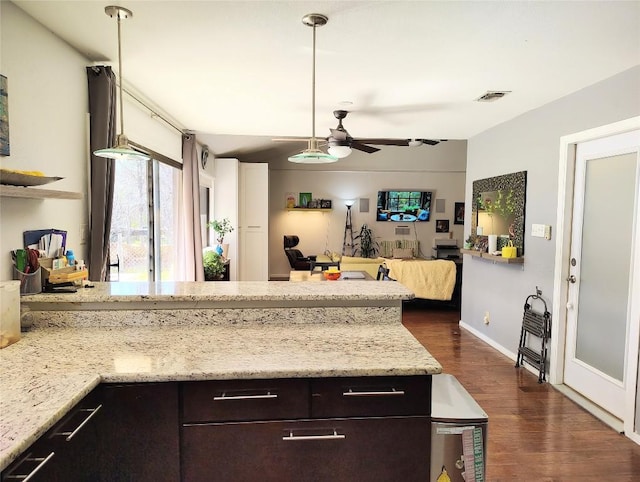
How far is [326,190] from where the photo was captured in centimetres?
873

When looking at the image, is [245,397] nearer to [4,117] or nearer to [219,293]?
[219,293]

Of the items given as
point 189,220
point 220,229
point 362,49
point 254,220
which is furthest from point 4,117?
point 254,220

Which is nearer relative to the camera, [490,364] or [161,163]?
[490,364]

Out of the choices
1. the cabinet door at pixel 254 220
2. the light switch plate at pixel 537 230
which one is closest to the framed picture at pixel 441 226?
the cabinet door at pixel 254 220

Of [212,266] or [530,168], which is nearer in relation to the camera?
[530,168]

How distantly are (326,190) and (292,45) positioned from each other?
253 inches

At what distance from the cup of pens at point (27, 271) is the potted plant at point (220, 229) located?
4371 mm

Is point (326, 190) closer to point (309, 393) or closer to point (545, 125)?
point (545, 125)

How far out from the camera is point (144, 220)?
3938 millimetres

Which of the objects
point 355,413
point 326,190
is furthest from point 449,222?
point 355,413

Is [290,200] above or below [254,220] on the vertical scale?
above

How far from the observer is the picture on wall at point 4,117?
5.76 ft

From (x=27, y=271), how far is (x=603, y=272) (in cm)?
354

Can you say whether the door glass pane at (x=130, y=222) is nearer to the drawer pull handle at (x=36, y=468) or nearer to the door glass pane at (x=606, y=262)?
the drawer pull handle at (x=36, y=468)
